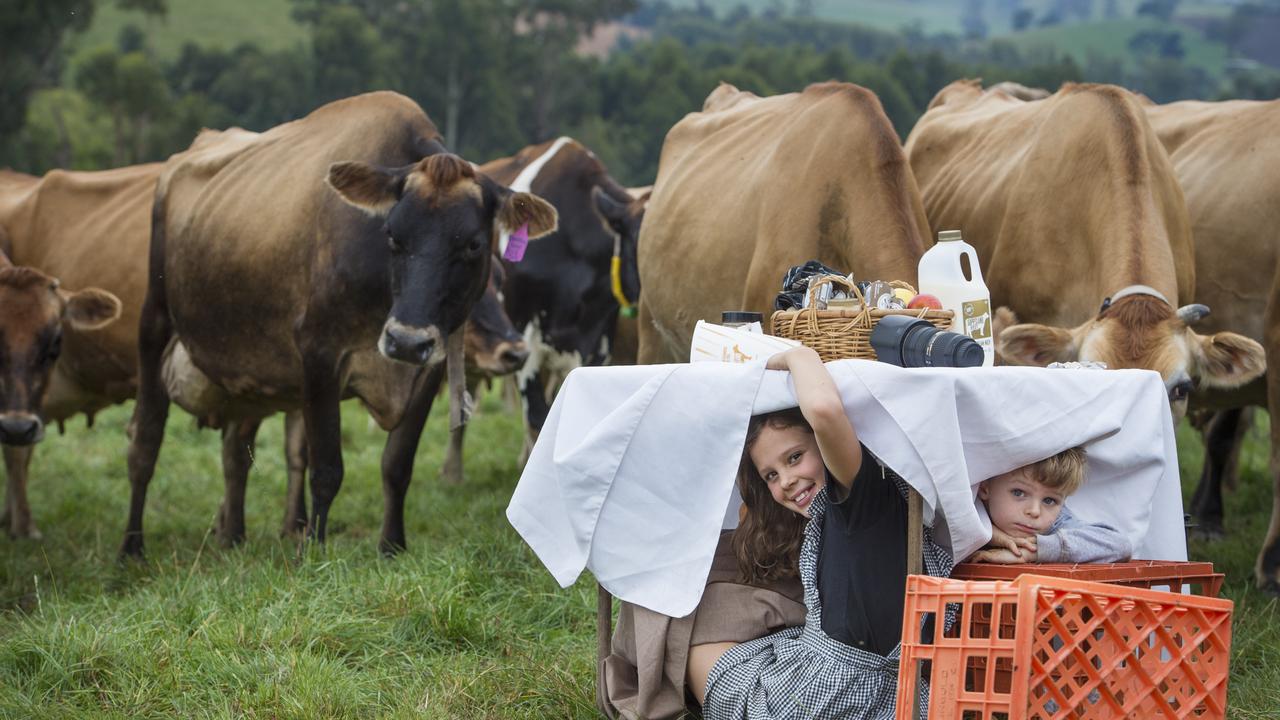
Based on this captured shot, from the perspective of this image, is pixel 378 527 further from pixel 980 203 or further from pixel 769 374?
pixel 769 374

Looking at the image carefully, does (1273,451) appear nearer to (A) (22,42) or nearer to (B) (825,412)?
(B) (825,412)

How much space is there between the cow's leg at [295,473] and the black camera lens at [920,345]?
4.72 meters

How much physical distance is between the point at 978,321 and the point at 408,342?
2.72 metres

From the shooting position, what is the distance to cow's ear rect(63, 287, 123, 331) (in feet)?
24.2

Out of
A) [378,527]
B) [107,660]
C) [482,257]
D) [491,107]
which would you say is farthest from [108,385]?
[491,107]

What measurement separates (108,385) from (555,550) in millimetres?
5909

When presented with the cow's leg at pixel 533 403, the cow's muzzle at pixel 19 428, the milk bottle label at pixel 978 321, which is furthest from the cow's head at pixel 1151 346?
the cow's leg at pixel 533 403

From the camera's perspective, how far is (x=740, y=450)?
3.21 metres

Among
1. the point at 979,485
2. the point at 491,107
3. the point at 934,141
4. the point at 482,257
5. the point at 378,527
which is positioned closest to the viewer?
the point at 979,485

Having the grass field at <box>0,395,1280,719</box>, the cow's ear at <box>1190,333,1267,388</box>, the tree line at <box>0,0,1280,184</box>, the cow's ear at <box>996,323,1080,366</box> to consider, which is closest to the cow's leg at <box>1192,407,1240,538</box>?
the grass field at <box>0,395,1280,719</box>

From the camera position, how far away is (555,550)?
11.3ft

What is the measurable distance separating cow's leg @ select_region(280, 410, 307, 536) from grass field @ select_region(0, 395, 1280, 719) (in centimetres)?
18

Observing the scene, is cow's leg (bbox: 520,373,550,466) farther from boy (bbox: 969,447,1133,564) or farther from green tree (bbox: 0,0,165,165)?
green tree (bbox: 0,0,165,165)

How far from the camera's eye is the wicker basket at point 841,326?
337cm
